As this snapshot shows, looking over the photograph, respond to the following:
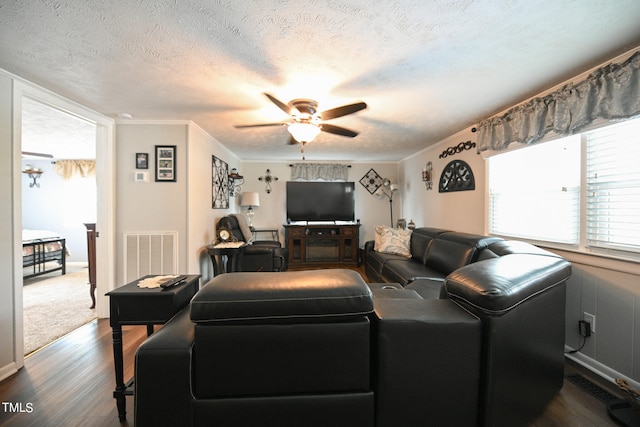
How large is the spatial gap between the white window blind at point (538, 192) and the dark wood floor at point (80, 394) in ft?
3.63

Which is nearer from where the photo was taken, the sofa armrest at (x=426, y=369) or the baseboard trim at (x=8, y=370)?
the sofa armrest at (x=426, y=369)

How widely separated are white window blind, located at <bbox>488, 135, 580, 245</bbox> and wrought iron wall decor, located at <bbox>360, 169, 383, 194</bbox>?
2.76 metres

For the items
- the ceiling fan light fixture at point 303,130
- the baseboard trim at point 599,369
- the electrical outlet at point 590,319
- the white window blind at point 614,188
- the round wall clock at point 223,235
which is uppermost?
the ceiling fan light fixture at point 303,130

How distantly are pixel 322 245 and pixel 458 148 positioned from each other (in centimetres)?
310

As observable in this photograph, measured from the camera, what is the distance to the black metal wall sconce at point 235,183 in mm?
4445

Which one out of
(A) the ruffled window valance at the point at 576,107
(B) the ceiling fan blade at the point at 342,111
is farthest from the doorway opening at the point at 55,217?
(A) the ruffled window valance at the point at 576,107

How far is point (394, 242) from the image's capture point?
Result: 3637 millimetres

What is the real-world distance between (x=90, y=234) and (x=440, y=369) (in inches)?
145

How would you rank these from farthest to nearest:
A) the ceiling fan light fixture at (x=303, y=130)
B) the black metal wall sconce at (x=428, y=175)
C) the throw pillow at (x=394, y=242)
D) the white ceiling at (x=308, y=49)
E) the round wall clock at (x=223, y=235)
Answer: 1. the black metal wall sconce at (x=428, y=175)
2. the throw pillow at (x=394, y=242)
3. the round wall clock at (x=223, y=235)
4. the ceiling fan light fixture at (x=303, y=130)
5. the white ceiling at (x=308, y=49)

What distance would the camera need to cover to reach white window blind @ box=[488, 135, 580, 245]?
6.48ft

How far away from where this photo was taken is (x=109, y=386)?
1628 mm

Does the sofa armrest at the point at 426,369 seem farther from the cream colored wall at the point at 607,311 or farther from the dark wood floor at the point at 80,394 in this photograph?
the cream colored wall at the point at 607,311

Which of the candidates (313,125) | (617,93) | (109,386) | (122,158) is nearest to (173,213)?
(122,158)

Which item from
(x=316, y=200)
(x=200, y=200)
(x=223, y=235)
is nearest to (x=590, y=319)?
(x=223, y=235)
